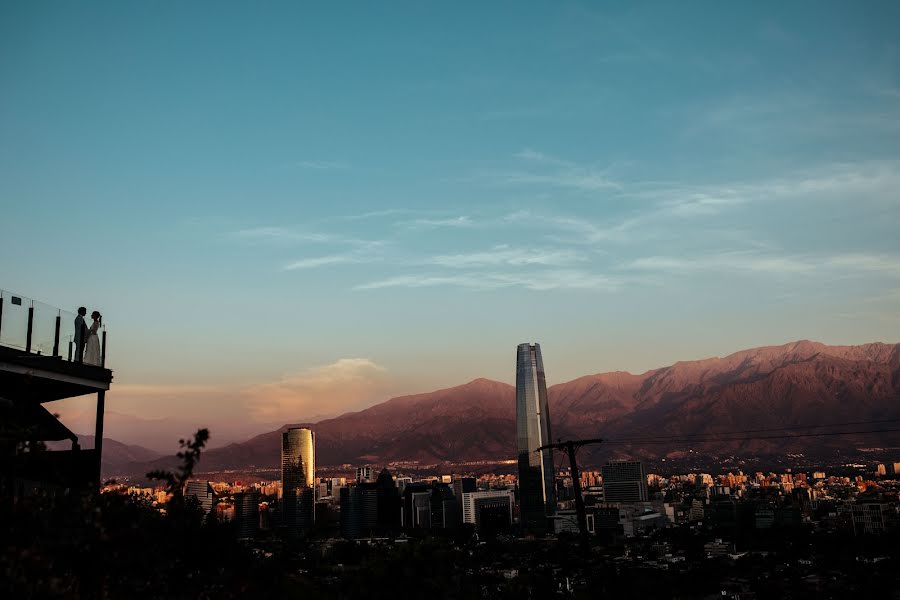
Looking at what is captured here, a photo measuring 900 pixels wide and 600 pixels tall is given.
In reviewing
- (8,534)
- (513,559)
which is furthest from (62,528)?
(513,559)

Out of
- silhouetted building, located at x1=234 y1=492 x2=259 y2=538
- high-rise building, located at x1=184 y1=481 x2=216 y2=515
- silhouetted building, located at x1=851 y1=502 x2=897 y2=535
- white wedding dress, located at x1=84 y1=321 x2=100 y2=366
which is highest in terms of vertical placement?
white wedding dress, located at x1=84 y1=321 x2=100 y2=366

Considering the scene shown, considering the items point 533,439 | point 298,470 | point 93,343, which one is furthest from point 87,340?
point 298,470

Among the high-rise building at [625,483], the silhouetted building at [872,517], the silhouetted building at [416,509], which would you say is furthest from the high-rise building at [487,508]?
the silhouetted building at [872,517]

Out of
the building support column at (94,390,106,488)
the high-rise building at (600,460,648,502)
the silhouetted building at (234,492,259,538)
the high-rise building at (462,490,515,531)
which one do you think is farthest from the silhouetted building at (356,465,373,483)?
the building support column at (94,390,106,488)

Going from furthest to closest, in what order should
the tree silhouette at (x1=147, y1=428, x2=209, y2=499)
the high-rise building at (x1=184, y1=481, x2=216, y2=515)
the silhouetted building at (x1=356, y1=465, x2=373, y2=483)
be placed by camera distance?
1. the silhouetted building at (x1=356, y1=465, x2=373, y2=483)
2. the high-rise building at (x1=184, y1=481, x2=216, y2=515)
3. the tree silhouette at (x1=147, y1=428, x2=209, y2=499)

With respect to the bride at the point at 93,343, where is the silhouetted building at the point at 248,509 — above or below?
below

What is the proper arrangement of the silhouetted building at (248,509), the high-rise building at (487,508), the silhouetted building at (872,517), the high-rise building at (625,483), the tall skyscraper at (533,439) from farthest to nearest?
the high-rise building at (625,483) < the high-rise building at (487,508) < the tall skyscraper at (533,439) < the silhouetted building at (248,509) < the silhouetted building at (872,517)

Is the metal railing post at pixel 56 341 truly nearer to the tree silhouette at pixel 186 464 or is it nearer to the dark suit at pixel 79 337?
the dark suit at pixel 79 337

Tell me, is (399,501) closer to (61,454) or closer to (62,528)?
(61,454)

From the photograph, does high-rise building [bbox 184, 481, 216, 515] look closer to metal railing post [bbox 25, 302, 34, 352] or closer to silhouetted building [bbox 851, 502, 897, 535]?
metal railing post [bbox 25, 302, 34, 352]
